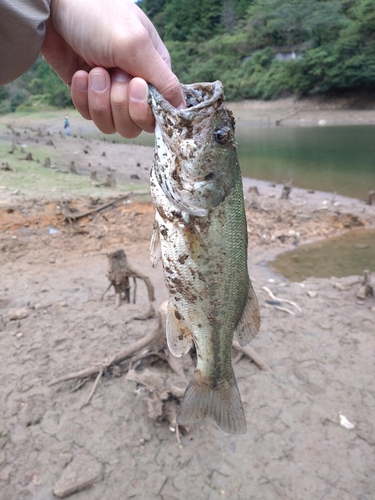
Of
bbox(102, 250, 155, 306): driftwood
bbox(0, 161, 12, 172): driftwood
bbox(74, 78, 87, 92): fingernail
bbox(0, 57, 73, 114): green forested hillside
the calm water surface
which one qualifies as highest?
bbox(0, 57, 73, 114): green forested hillside

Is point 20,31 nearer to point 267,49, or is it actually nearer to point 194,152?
point 194,152

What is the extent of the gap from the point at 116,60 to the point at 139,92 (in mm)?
224

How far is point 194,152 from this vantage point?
81.2 inches

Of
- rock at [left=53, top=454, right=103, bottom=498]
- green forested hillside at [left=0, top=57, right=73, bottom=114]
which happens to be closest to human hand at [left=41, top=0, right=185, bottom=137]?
rock at [left=53, top=454, right=103, bottom=498]

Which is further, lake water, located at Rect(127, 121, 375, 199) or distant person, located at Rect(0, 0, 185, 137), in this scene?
lake water, located at Rect(127, 121, 375, 199)

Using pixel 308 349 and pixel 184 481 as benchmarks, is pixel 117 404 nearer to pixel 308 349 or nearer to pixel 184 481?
pixel 184 481

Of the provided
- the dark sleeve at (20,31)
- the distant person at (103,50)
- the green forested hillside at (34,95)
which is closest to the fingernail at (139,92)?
the distant person at (103,50)

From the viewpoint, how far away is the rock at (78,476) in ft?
11.3

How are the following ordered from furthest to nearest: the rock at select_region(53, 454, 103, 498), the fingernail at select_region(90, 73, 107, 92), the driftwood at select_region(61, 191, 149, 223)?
1. the driftwood at select_region(61, 191, 149, 223)
2. the rock at select_region(53, 454, 103, 498)
3. the fingernail at select_region(90, 73, 107, 92)

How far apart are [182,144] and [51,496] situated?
3.26m

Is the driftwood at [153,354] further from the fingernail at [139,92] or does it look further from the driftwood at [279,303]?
the fingernail at [139,92]

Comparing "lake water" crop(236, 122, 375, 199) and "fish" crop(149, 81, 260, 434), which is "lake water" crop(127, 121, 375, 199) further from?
"fish" crop(149, 81, 260, 434)

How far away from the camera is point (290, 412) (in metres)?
4.44

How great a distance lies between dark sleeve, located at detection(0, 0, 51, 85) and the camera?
1918 millimetres
